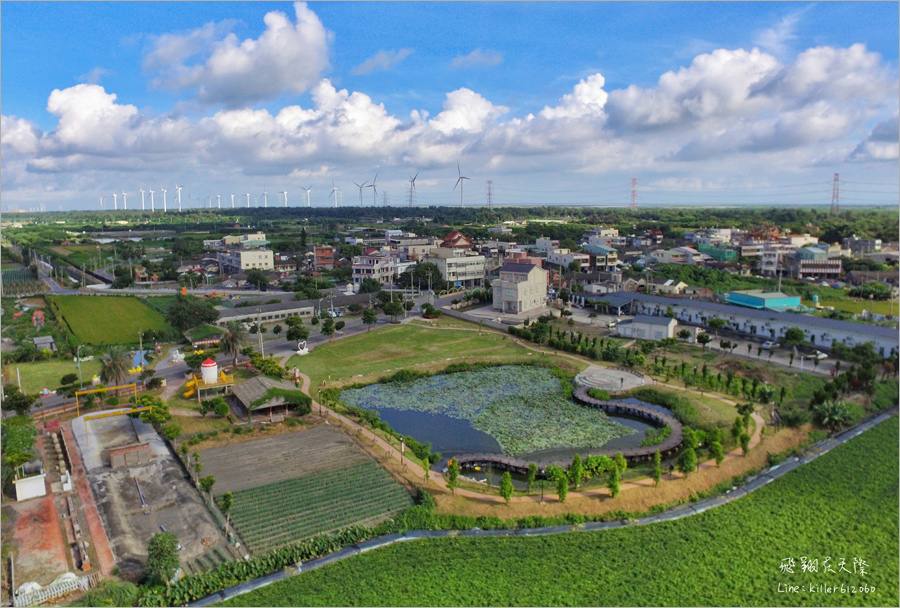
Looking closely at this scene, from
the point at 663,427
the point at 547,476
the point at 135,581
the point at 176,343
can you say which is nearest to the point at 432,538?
the point at 547,476

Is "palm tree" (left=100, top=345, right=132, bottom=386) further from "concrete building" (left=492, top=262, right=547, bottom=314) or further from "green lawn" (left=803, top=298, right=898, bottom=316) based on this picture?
"green lawn" (left=803, top=298, right=898, bottom=316)

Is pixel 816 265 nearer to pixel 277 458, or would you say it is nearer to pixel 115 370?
pixel 277 458

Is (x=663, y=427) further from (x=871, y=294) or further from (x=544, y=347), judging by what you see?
(x=871, y=294)

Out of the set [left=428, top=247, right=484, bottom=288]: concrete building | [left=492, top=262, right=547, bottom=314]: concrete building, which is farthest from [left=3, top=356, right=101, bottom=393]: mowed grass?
[left=428, top=247, right=484, bottom=288]: concrete building

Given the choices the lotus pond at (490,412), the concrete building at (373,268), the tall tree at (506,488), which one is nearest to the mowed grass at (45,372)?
the lotus pond at (490,412)

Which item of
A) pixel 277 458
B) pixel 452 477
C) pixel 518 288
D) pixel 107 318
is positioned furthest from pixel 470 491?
pixel 107 318
